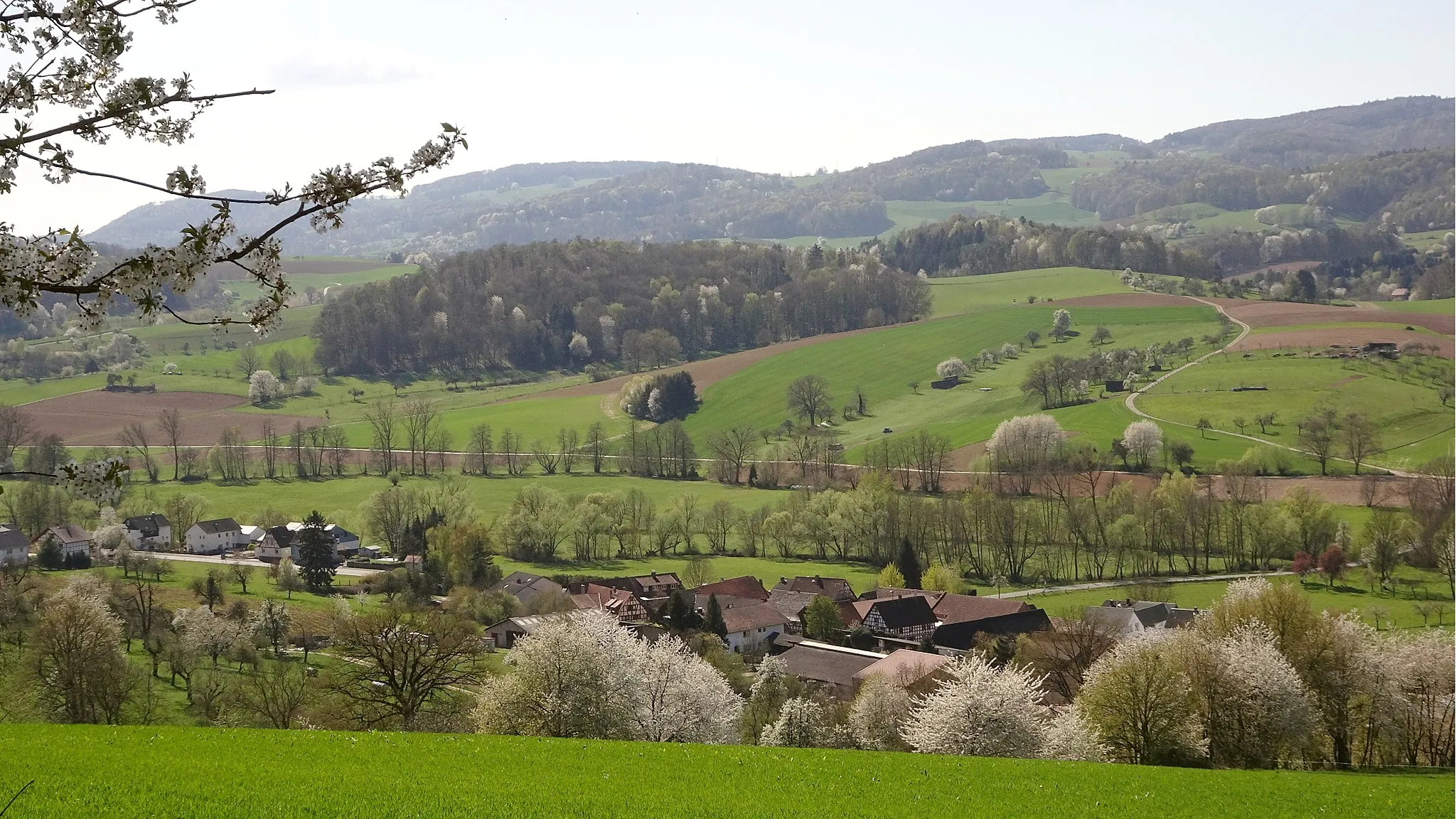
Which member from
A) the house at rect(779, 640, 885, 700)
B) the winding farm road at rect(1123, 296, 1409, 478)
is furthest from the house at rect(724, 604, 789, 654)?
the winding farm road at rect(1123, 296, 1409, 478)

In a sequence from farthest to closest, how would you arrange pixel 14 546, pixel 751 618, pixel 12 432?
pixel 12 432
pixel 14 546
pixel 751 618

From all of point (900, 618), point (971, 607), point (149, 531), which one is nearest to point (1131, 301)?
point (971, 607)

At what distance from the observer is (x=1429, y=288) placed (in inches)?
6230

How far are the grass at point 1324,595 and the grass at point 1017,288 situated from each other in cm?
8463

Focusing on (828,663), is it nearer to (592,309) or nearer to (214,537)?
(214,537)

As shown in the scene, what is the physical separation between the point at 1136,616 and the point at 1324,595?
1418 centimetres

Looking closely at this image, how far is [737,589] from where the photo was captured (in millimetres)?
67375

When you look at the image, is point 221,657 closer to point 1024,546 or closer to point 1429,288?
→ point 1024,546

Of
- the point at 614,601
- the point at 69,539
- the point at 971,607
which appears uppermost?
the point at 69,539

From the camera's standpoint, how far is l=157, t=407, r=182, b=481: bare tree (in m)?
101

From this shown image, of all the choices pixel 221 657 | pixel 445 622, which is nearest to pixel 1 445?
pixel 221 657

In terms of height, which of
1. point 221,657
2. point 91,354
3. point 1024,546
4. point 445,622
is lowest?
point 1024,546

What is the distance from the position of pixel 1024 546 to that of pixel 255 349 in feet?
337

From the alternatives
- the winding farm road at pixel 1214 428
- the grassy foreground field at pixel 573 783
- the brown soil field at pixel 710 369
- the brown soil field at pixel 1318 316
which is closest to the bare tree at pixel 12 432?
the brown soil field at pixel 710 369
